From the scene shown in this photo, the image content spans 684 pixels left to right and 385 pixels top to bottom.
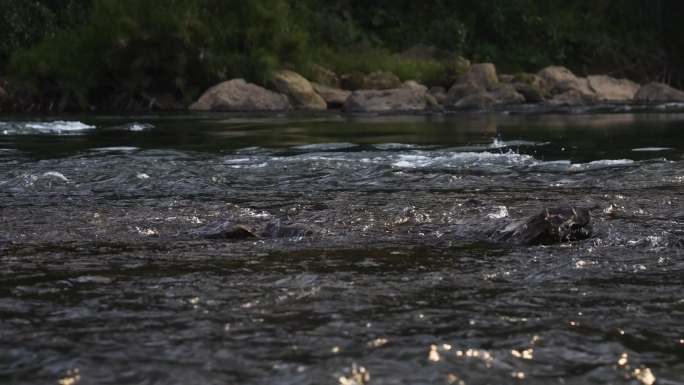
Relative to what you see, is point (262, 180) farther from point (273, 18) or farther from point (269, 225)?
point (273, 18)

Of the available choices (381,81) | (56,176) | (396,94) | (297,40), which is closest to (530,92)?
(381,81)

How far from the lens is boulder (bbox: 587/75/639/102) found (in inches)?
1435

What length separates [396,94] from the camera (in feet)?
102

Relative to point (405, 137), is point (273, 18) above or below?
above

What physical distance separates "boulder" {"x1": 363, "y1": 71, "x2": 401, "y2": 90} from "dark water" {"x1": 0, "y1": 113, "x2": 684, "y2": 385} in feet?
74.2

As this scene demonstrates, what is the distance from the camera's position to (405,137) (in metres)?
18.8

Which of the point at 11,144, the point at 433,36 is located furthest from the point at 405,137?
the point at 433,36

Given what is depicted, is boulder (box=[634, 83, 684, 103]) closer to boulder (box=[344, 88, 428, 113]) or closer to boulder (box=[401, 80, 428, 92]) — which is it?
boulder (box=[401, 80, 428, 92])

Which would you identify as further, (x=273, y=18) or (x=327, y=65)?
(x=327, y=65)

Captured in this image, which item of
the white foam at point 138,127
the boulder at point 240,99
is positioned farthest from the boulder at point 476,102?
the white foam at point 138,127

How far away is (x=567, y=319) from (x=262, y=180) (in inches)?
272

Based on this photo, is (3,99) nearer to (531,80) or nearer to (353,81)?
(353,81)

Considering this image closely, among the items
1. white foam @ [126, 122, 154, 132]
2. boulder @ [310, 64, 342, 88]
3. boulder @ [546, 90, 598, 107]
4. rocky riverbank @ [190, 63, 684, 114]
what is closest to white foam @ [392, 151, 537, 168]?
white foam @ [126, 122, 154, 132]

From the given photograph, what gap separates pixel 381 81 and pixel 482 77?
3.33 meters
